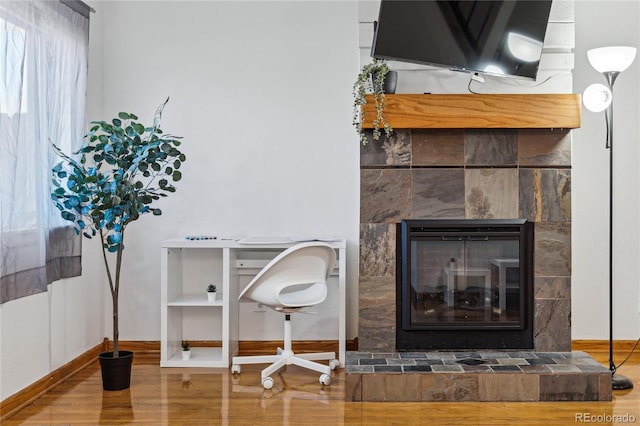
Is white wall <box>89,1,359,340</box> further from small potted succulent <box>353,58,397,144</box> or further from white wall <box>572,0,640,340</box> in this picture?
white wall <box>572,0,640,340</box>

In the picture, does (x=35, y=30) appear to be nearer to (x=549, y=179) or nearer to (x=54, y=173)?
(x=54, y=173)

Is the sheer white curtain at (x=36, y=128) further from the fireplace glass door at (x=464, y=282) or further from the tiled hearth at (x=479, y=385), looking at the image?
the fireplace glass door at (x=464, y=282)

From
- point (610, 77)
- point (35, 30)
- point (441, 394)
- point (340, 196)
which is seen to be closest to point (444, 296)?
point (441, 394)

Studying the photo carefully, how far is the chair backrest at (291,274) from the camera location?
12.6ft

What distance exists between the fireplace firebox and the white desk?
0.42 metres

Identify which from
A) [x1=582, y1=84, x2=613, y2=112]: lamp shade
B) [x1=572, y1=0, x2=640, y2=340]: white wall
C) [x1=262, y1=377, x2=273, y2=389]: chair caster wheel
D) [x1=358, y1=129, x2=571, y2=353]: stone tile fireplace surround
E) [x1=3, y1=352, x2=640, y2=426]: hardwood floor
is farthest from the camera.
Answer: [x1=572, y1=0, x2=640, y2=340]: white wall

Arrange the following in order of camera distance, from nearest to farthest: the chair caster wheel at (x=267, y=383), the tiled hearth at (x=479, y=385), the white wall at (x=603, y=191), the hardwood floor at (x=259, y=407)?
the hardwood floor at (x=259, y=407) → the tiled hearth at (x=479, y=385) → the chair caster wheel at (x=267, y=383) → the white wall at (x=603, y=191)

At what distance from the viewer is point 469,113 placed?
398cm

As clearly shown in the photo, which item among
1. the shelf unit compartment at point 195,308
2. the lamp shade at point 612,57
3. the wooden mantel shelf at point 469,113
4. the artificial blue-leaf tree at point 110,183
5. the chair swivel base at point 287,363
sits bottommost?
the chair swivel base at point 287,363

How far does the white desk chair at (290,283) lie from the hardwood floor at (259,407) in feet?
0.33

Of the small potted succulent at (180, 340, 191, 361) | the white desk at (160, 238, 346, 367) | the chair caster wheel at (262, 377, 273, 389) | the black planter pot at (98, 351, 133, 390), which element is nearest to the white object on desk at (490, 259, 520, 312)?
the white desk at (160, 238, 346, 367)

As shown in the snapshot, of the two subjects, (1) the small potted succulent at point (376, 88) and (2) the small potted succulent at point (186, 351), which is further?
(2) the small potted succulent at point (186, 351)

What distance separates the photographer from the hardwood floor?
326cm

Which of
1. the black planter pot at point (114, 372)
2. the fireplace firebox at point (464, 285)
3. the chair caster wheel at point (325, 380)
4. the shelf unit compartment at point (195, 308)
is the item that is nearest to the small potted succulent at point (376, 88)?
the fireplace firebox at point (464, 285)
